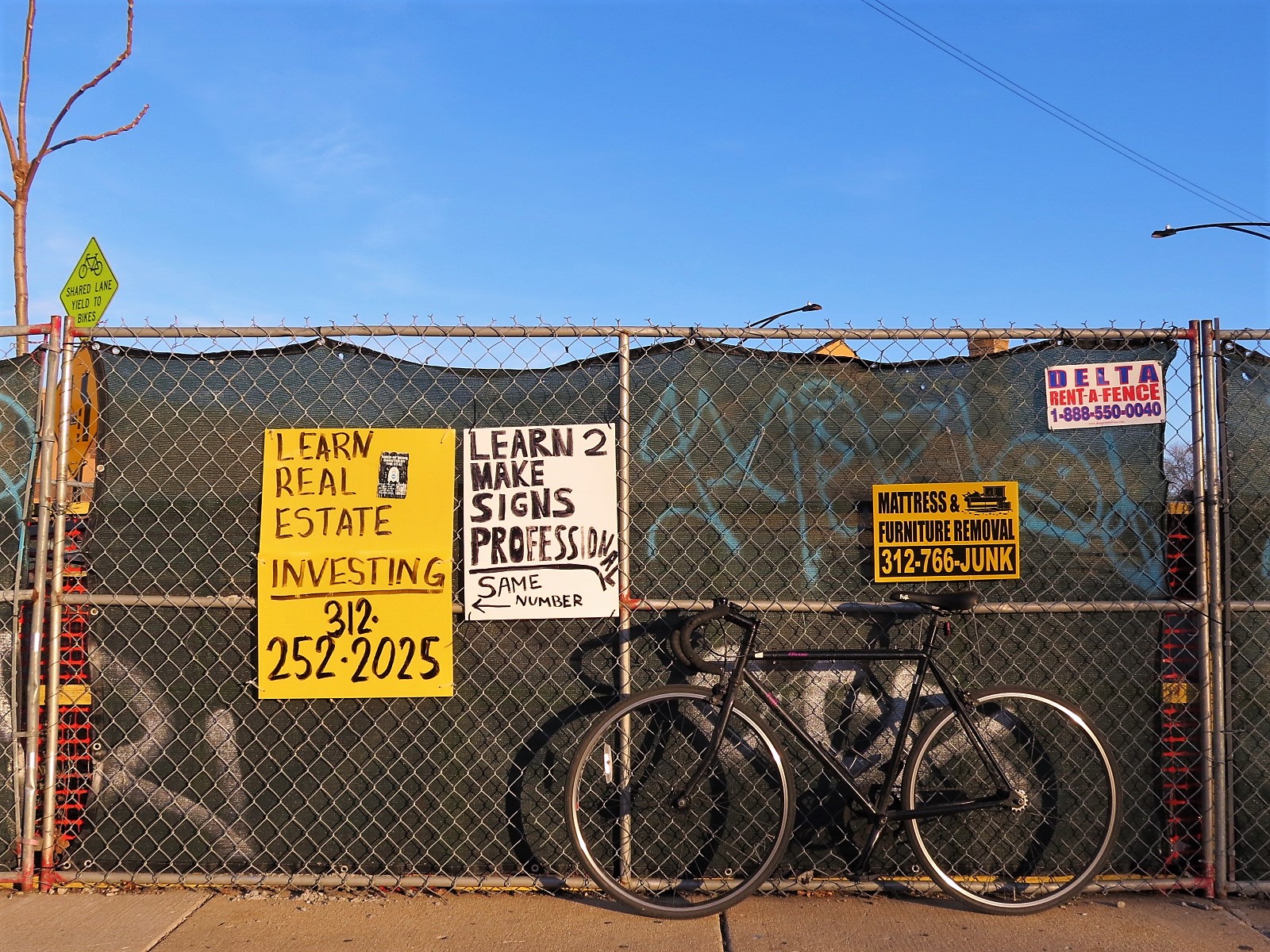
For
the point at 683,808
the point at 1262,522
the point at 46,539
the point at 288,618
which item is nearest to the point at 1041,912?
the point at 683,808

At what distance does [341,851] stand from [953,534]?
2825 mm

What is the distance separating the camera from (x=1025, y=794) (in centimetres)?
427

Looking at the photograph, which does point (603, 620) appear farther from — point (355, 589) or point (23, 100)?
point (23, 100)

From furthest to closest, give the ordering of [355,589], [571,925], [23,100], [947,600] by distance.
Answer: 1. [23,100]
2. [355,589]
3. [947,600]
4. [571,925]

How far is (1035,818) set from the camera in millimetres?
4348

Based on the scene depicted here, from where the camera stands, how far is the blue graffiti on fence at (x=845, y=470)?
438 cm

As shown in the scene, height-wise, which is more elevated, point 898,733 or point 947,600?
point 947,600

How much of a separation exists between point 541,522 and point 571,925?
1.55 metres

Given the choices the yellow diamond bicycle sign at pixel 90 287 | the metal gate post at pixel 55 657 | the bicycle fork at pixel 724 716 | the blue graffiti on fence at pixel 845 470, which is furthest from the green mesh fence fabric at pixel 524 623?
the yellow diamond bicycle sign at pixel 90 287

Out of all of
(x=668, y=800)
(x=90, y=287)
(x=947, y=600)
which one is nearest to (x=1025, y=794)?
(x=947, y=600)

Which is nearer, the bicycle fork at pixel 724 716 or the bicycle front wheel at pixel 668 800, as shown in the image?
the bicycle fork at pixel 724 716

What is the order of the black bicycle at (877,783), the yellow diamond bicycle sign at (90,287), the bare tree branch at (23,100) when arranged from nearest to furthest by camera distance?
the black bicycle at (877,783) < the yellow diamond bicycle sign at (90,287) < the bare tree branch at (23,100)

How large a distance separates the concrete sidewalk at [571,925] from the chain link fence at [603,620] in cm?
12

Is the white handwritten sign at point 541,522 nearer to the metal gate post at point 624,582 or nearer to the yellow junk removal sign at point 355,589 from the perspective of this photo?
the metal gate post at point 624,582
